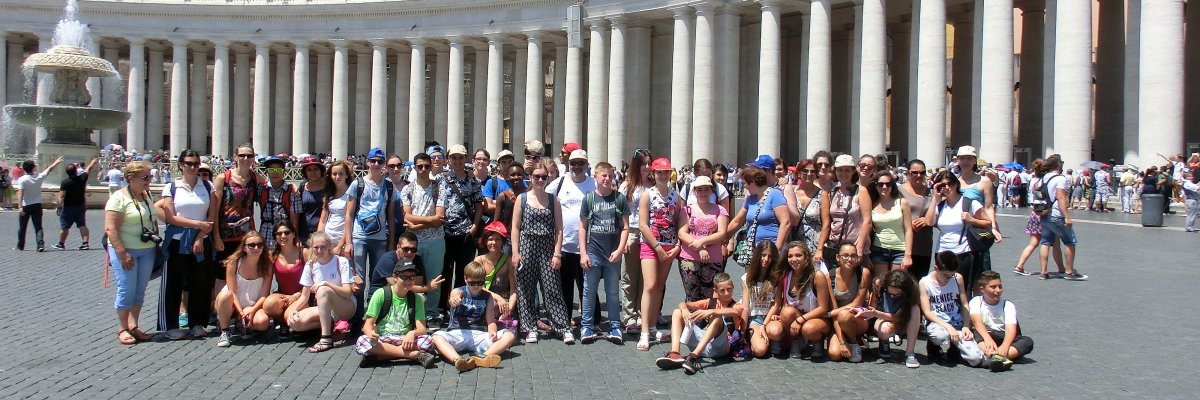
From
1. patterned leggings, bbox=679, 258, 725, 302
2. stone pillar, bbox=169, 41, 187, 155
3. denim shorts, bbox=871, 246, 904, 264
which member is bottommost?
patterned leggings, bbox=679, 258, 725, 302

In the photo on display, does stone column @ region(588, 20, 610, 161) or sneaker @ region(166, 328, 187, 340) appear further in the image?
stone column @ region(588, 20, 610, 161)

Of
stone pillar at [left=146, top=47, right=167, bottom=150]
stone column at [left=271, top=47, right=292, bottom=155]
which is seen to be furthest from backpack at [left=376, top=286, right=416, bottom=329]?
stone pillar at [left=146, top=47, right=167, bottom=150]

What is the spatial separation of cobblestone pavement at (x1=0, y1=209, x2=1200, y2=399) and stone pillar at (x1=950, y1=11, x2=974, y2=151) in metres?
29.4

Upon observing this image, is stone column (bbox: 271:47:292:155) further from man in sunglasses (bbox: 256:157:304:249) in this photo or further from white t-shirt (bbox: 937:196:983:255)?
white t-shirt (bbox: 937:196:983:255)

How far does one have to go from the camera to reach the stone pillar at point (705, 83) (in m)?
36.7

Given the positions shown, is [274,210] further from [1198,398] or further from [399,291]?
[1198,398]

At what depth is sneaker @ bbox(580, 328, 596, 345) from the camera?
9.66 m

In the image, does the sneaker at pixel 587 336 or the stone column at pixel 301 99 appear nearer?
the sneaker at pixel 587 336

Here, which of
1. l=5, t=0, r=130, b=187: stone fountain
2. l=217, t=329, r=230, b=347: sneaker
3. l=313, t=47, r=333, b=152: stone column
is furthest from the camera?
l=313, t=47, r=333, b=152: stone column

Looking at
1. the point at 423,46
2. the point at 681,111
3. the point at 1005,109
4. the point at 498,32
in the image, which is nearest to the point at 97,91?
the point at 423,46

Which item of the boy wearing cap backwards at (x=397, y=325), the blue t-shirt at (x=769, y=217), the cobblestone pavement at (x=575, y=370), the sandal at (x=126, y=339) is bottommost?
the cobblestone pavement at (x=575, y=370)

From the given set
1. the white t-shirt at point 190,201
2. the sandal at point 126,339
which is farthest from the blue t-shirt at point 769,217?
the sandal at point 126,339

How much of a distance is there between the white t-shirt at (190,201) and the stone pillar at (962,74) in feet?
115

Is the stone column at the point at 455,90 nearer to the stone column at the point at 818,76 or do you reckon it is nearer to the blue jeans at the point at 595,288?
the stone column at the point at 818,76
